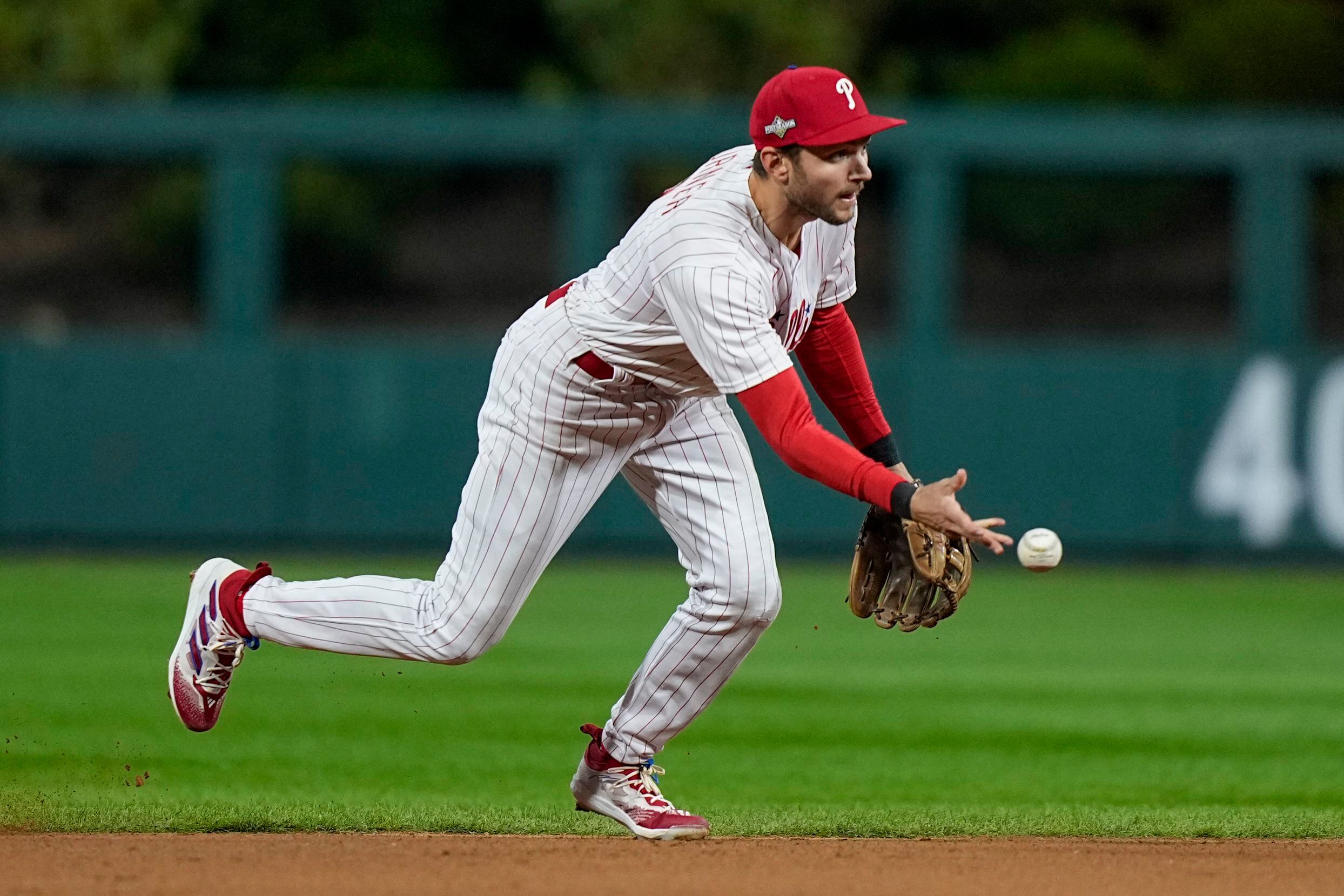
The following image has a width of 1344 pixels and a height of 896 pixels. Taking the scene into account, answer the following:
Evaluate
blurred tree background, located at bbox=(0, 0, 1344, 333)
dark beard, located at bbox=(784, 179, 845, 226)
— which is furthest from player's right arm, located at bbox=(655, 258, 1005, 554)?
blurred tree background, located at bbox=(0, 0, 1344, 333)

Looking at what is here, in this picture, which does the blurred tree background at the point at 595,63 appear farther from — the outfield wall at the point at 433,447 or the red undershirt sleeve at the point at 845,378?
the red undershirt sleeve at the point at 845,378

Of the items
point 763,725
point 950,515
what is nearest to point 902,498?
point 950,515

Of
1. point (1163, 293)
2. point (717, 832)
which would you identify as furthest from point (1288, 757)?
point (1163, 293)

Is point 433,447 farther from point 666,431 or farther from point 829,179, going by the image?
point 829,179

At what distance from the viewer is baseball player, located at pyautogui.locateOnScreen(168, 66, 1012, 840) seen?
4.47 metres

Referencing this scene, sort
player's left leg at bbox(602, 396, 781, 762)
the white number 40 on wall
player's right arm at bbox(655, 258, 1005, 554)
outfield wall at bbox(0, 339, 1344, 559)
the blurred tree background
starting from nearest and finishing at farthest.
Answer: player's right arm at bbox(655, 258, 1005, 554), player's left leg at bbox(602, 396, 781, 762), the white number 40 on wall, outfield wall at bbox(0, 339, 1344, 559), the blurred tree background

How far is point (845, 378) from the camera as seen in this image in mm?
5219

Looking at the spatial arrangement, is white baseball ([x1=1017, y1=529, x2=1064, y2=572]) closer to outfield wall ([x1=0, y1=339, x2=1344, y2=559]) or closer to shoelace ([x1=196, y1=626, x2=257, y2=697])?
shoelace ([x1=196, y1=626, x2=257, y2=697])

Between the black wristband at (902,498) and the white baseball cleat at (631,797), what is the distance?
1193 millimetres

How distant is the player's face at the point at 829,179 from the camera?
4.48m

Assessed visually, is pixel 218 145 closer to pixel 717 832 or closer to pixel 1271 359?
pixel 1271 359

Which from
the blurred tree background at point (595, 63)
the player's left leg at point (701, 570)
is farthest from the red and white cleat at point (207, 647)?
the blurred tree background at point (595, 63)

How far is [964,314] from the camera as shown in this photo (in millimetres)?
18422

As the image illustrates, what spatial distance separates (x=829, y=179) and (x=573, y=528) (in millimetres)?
1127
